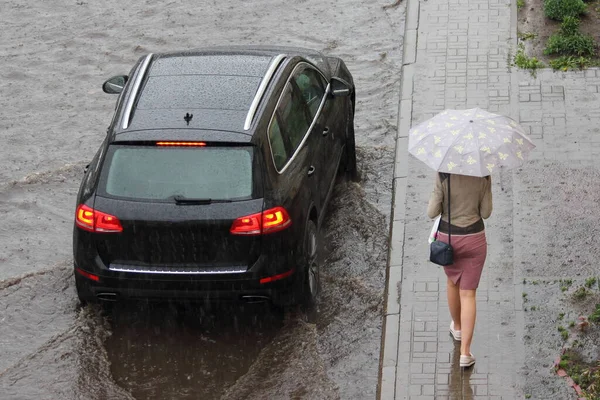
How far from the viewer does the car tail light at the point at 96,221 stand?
8.62m

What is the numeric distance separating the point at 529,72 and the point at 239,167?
18.9ft

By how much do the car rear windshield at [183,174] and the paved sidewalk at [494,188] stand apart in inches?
69.8

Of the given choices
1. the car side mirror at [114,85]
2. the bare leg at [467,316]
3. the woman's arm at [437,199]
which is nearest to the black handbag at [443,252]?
the woman's arm at [437,199]

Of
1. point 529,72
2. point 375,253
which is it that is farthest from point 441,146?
point 529,72

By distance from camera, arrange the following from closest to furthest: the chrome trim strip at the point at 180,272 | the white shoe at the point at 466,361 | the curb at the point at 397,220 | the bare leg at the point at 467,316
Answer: the bare leg at the point at 467,316 → the white shoe at the point at 466,361 → the chrome trim strip at the point at 180,272 → the curb at the point at 397,220

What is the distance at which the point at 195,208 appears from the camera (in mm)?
8555

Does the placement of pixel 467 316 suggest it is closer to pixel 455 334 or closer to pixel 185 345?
pixel 455 334

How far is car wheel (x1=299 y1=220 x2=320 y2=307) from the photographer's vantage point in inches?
358

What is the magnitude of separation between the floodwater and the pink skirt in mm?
1071

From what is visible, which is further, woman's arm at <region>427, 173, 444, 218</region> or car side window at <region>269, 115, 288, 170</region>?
car side window at <region>269, 115, 288, 170</region>

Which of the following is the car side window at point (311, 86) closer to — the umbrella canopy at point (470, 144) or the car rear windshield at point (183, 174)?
the car rear windshield at point (183, 174)

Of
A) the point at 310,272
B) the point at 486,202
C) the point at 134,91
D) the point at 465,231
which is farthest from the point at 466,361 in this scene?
the point at 134,91

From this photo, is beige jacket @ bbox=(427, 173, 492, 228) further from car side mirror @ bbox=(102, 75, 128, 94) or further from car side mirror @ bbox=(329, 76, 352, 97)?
car side mirror @ bbox=(102, 75, 128, 94)

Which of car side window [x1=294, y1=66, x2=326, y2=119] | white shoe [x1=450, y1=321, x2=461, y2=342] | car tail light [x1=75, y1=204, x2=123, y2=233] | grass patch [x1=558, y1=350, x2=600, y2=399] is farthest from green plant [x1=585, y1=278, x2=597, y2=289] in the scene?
car tail light [x1=75, y1=204, x2=123, y2=233]
